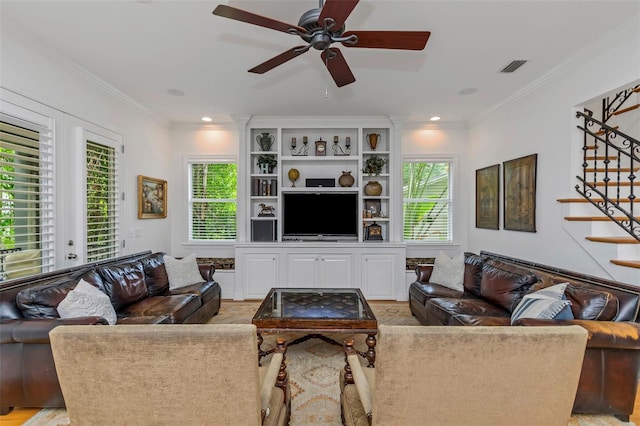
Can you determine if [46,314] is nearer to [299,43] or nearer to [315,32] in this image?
[315,32]

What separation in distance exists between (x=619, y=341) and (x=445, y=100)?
3221 mm

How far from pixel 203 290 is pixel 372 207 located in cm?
284

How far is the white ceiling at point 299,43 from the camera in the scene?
2273 mm

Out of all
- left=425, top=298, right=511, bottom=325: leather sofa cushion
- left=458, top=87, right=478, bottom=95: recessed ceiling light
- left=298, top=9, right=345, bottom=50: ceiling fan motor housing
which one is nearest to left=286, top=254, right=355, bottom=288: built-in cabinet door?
left=425, top=298, right=511, bottom=325: leather sofa cushion

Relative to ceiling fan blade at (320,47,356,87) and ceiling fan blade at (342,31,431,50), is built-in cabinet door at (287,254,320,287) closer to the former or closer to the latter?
ceiling fan blade at (320,47,356,87)

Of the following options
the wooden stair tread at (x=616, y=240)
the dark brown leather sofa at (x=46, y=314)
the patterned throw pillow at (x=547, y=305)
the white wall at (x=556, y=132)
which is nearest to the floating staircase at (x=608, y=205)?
the wooden stair tread at (x=616, y=240)

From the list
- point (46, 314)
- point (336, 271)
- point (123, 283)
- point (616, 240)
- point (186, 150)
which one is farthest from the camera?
point (186, 150)

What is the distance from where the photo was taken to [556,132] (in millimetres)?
3266

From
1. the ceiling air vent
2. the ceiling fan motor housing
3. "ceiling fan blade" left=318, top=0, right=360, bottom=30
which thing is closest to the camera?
"ceiling fan blade" left=318, top=0, right=360, bottom=30

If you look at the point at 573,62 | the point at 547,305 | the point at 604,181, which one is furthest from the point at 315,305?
the point at 573,62

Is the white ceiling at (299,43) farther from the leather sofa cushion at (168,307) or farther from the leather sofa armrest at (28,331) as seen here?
the leather sofa cushion at (168,307)

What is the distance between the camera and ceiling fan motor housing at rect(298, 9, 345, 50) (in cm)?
187

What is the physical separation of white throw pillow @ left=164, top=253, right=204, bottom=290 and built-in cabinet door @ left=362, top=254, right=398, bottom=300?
2.31 m

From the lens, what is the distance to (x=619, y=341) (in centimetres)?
191
